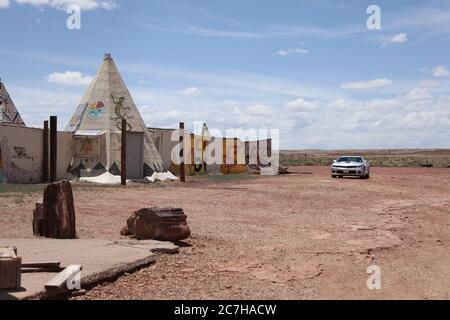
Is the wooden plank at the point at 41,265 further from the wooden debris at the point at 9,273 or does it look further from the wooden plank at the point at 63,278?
the wooden debris at the point at 9,273

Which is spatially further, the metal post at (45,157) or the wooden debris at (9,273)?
the metal post at (45,157)

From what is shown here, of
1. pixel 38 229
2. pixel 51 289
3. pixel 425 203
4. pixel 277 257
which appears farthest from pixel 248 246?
pixel 425 203

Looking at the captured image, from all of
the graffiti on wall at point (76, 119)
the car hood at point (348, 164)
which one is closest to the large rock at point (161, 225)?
the graffiti on wall at point (76, 119)

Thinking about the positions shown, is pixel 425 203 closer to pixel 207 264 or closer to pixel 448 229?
pixel 448 229

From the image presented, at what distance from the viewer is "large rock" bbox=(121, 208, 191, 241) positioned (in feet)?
30.6

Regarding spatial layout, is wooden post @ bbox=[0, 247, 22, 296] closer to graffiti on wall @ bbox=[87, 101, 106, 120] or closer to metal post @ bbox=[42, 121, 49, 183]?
metal post @ bbox=[42, 121, 49, 183]

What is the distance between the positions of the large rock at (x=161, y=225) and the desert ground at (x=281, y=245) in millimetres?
248

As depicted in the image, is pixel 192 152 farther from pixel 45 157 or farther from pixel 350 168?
pixel 45 157

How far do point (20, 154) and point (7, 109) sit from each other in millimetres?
5183

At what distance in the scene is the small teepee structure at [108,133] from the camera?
91.1 ft

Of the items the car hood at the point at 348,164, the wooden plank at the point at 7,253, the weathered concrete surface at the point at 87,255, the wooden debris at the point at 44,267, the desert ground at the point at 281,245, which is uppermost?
the car hood at the point at 348,164

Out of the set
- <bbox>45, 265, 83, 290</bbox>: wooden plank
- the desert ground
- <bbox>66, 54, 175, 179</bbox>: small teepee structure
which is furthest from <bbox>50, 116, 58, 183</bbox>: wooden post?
<bbox>45, 265, 83, 290</bbox>: wooden plank

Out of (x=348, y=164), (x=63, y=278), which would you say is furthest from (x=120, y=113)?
(x=63, y=278)

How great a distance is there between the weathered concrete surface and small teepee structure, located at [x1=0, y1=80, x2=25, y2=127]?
68.6 feet
